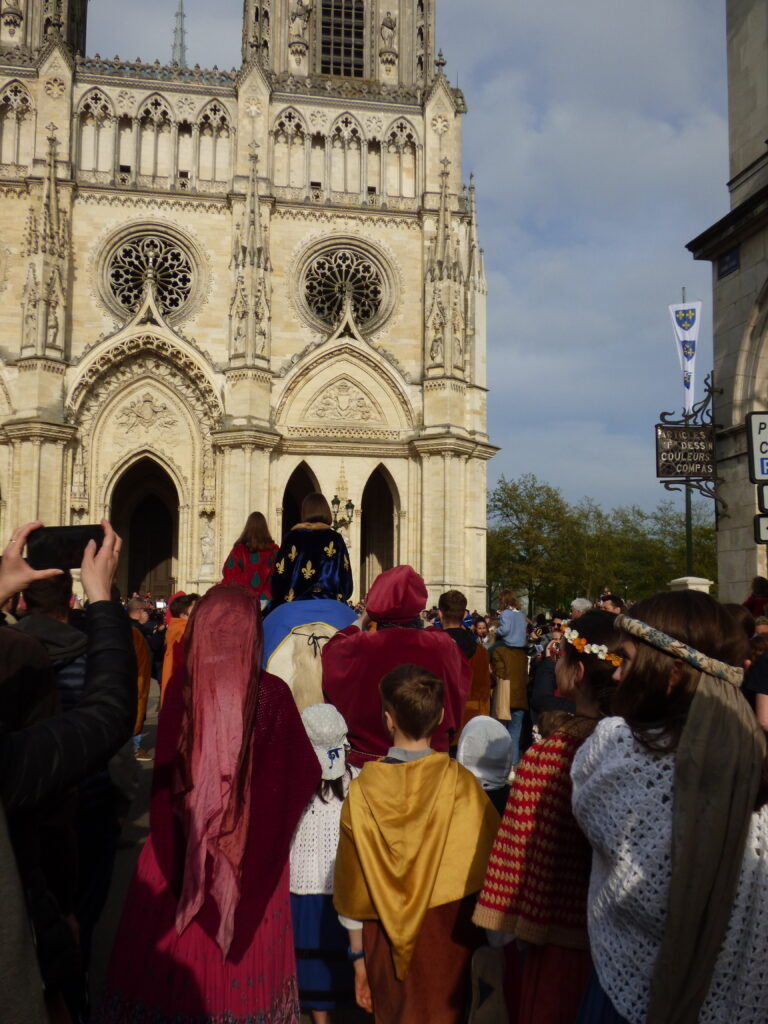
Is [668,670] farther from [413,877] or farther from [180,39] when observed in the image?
[180,39]

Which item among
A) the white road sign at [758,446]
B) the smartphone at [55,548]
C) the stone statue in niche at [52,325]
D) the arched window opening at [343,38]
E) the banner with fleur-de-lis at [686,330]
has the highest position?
the arched window opening at [343,38]

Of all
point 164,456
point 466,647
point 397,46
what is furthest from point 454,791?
point 397,46

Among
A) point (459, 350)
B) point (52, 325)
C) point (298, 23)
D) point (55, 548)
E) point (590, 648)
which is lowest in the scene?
point (590, 648)

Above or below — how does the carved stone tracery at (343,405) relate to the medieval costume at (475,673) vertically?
above

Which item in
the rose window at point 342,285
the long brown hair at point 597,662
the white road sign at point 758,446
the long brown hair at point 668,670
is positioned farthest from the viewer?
the rose window at point 342,285

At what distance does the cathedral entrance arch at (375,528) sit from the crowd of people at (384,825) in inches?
1124

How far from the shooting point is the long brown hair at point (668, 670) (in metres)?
2.31

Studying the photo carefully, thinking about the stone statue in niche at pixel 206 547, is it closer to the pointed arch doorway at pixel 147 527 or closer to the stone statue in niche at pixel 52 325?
the pointed arch doorway at pixel 147 527

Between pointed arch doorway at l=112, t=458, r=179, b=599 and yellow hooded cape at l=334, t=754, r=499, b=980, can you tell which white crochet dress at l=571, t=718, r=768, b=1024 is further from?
pointed arch doorway at l=112, t=458, r=179, b=599

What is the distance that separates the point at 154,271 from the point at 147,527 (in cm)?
990

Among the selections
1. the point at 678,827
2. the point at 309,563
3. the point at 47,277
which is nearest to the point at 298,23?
the point at 47,277

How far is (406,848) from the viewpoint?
321 cm

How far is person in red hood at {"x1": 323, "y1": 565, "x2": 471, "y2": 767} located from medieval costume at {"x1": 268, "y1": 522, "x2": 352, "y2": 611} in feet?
4.66

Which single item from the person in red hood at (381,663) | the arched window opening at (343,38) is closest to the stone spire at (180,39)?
the arched window opening at (343,38)
